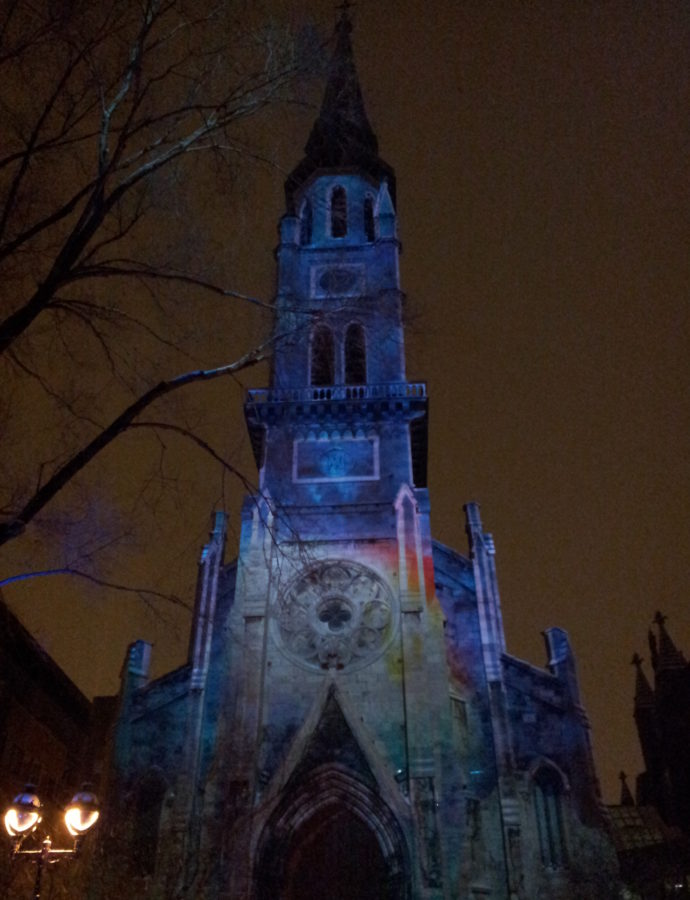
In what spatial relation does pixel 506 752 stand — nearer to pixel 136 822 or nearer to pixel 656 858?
pixel 656 858

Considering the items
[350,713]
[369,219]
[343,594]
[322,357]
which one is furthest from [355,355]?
[350,713]

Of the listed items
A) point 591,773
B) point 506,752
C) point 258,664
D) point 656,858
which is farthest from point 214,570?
point 656,858

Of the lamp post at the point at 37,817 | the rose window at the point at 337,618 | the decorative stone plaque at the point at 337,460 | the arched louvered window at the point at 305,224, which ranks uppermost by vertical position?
the arched louvered window at the point at 305,224

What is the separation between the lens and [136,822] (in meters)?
20.6

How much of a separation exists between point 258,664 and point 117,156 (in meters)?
16.0

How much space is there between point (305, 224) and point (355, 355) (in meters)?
7.49

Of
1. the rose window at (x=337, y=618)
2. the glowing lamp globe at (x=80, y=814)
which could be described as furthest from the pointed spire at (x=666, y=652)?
the glowing lamp globe at (x=80, y=814)

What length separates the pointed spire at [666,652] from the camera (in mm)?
34000

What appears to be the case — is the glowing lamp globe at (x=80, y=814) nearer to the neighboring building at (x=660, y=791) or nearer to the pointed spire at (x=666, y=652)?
the neighboring building at (x=660, y=791)

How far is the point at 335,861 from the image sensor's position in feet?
62.0

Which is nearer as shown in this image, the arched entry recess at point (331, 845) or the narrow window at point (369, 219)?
the arched entry recess at point (331, 845)

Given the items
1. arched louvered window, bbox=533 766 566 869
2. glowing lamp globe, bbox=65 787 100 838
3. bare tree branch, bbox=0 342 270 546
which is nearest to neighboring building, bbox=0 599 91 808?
glowing lamp globe, bbox=65 787 100 838

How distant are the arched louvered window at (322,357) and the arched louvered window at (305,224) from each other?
Result: 5010mm

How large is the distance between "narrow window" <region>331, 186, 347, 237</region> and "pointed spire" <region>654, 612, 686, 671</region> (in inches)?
934
